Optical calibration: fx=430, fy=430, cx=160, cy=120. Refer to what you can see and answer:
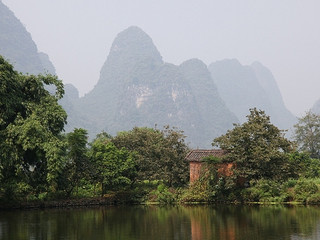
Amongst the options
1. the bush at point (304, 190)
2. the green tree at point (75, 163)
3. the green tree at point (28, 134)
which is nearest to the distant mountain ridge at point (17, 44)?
the green tree at point (28, 134)

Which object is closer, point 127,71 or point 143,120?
point 143,120

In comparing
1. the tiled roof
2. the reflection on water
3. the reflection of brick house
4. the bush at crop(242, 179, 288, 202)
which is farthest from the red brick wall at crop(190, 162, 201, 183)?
the reflection on water

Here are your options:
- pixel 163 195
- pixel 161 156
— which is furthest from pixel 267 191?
pixel 161 156

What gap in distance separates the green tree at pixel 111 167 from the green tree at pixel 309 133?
89.1 ft

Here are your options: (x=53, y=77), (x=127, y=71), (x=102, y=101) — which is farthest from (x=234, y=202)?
(x=127, y=71)

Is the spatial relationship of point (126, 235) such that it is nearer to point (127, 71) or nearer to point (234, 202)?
point (234, 202)

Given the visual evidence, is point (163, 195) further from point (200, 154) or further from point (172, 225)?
point (172, 225)

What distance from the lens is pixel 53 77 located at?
28.3 metres

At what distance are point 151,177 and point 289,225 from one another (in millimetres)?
15189

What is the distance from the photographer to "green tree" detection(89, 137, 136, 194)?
91.8 ft

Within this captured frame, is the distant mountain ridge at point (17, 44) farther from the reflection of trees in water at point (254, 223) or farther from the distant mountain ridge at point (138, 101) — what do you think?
the reflection of trees in water at point (254, 223)

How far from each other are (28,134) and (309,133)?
3547cm

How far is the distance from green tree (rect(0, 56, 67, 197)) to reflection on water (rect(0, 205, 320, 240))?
9.87 feet

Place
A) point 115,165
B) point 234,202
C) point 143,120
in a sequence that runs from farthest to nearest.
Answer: point 143,120 → point 115,165 → point 234,202
